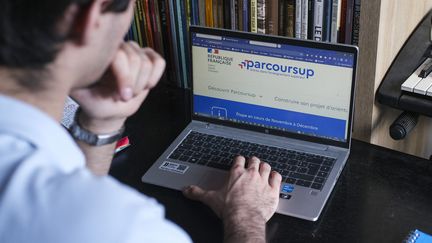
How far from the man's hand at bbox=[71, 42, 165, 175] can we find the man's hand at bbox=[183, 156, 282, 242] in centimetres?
22

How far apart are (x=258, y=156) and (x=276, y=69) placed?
19 centimetres

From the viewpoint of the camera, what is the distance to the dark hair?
0.76m

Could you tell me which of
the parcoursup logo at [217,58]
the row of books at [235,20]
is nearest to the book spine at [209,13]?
the row of books at [235,20]

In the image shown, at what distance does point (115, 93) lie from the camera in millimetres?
1132

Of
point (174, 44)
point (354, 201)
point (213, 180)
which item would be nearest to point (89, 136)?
point (213, 180)

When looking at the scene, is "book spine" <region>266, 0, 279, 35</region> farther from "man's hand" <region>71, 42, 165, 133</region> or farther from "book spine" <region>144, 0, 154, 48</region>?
"man's hand" <region>71, 42, 165, 133</region>

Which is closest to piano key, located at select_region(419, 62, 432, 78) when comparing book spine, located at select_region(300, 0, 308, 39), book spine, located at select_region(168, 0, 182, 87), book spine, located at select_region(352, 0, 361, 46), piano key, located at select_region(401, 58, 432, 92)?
piano key, located at select_region(401, 58, 432, 92)

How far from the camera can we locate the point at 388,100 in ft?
4.88

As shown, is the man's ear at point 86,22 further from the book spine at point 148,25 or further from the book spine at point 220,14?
the book spine at point 148,25

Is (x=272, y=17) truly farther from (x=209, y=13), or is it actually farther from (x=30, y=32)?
(x=30, y=32)

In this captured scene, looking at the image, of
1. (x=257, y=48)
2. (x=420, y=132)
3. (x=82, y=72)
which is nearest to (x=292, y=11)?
(x=257, y=48)

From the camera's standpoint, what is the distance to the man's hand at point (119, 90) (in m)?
1.10

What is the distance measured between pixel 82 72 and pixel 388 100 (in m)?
0.84

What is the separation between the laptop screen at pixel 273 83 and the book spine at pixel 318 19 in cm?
16
